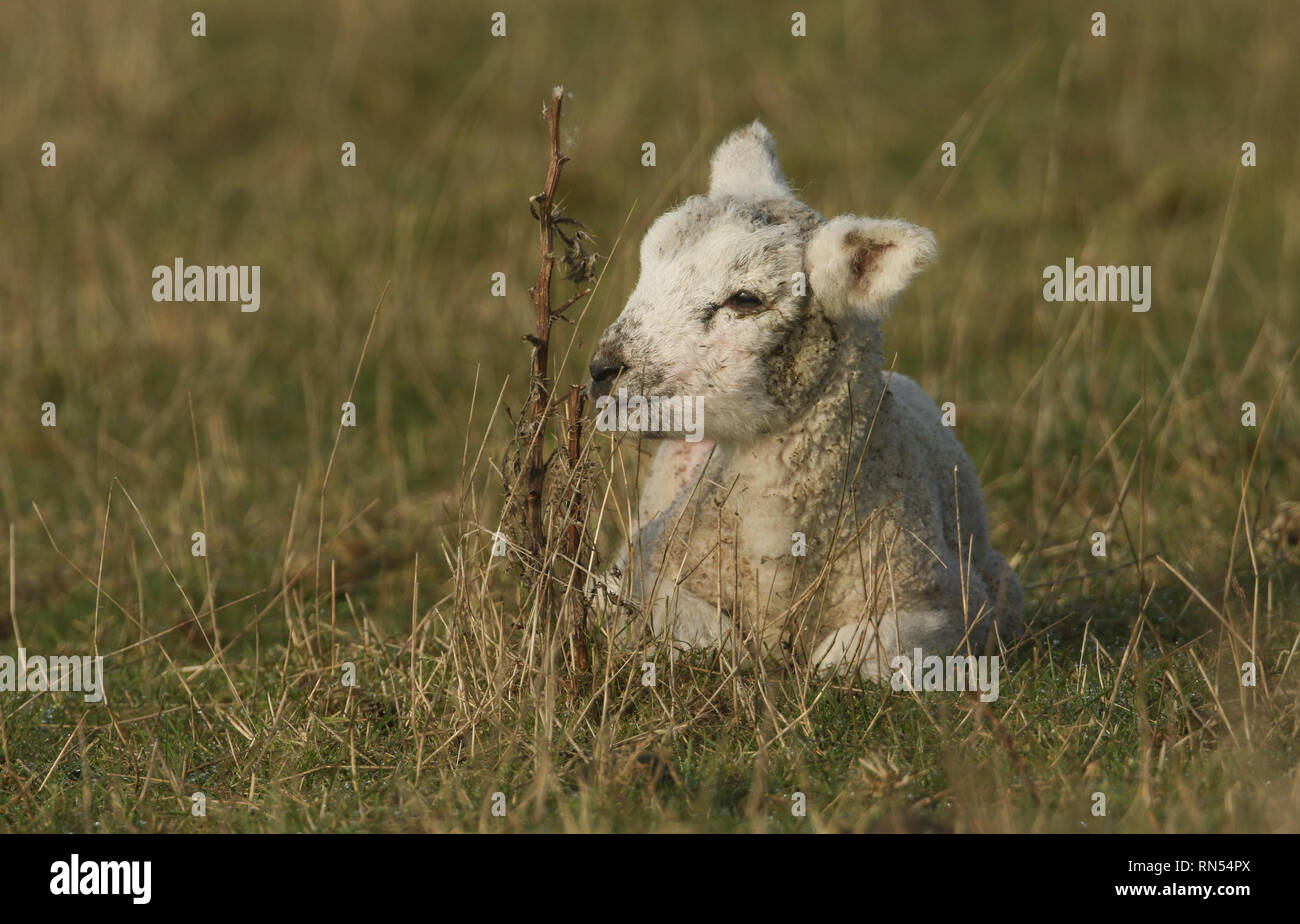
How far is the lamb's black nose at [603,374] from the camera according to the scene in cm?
461

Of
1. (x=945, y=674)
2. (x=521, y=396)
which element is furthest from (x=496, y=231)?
(x=945, y=674)

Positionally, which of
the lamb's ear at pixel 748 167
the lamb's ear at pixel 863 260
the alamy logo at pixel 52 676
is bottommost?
the alamy logo at pixel 52 676

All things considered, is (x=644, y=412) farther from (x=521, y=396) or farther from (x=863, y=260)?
(x=521, y=396)

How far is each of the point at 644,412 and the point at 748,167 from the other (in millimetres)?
1240

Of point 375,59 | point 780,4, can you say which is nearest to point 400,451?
point 375,59

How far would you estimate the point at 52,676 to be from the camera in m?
5.71

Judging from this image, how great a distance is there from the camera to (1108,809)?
3.98 meters

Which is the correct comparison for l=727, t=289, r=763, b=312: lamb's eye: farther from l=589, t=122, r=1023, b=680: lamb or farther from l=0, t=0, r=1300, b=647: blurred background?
l=0, t=0, r=1300, b=647: blurred background

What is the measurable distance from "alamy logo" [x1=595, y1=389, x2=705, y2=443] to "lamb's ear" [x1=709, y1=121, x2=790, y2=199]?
35.8 inches

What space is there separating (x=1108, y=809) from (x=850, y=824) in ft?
2.21

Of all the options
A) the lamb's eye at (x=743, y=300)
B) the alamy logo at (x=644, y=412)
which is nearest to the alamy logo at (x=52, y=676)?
the alamy logo at (x=644, y=412)

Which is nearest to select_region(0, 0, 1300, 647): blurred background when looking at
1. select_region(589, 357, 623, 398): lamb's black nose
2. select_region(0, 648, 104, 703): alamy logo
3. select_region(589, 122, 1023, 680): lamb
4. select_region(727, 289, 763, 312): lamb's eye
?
select_region(0, 648, 104, 703): alamy logo

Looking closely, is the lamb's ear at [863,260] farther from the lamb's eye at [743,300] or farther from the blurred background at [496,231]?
the blurred background at [496,231]

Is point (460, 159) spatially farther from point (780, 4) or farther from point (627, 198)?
point (780, 4)
